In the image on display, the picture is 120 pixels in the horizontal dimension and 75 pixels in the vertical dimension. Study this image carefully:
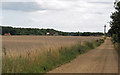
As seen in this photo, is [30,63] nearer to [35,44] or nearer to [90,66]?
[90,66]

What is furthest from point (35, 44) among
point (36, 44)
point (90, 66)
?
point (90, 66)

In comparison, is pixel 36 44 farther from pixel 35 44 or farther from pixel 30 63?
pixel 30 63

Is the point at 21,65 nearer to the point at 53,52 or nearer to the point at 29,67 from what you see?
the point at 29,67

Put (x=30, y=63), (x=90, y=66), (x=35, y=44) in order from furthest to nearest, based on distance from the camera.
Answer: (x=35, y=44) < (x=90, y=66) < (x=30, y=63)

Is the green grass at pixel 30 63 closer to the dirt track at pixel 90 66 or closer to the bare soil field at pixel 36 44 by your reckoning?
the dirt track at pixel 90 66

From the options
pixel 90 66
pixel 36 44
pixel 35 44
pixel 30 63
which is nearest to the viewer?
pixel 30 63

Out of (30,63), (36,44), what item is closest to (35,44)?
(36,44)

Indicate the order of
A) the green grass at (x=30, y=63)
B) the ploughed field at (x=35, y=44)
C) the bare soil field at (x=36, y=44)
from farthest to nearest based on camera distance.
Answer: the bare soil field at (x=36, y=44)
the ploughed field at (x=35, y=44)
the green grass at (x=30, y=63)

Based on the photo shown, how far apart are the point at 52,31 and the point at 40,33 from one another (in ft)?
32.9

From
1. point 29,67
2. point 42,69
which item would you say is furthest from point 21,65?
point 42,69

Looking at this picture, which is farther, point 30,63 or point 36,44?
point 36,44

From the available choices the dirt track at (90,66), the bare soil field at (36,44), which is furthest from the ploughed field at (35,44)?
the dirt track at (90,66)

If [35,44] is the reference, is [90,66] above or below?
below

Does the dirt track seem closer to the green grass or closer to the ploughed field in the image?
the green grass
